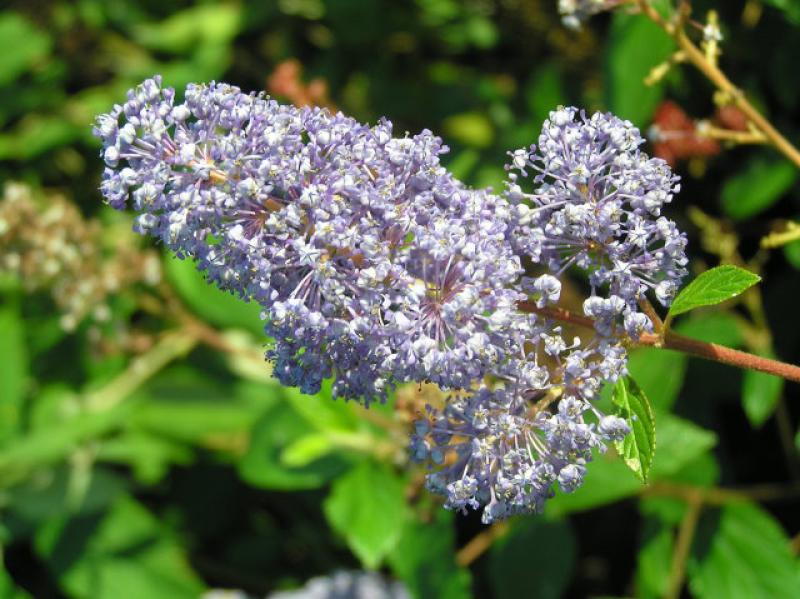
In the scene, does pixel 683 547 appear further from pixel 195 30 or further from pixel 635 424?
pixel 195 30

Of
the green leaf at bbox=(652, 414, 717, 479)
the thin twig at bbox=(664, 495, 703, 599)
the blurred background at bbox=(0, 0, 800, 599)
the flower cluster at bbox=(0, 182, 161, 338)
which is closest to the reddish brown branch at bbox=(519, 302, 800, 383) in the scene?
the blurred background at bbox=(0, 0, 800, 599)

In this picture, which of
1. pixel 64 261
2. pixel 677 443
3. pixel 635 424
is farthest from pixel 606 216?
pixel 64 261

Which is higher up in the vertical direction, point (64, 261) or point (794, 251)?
point (794, 251)

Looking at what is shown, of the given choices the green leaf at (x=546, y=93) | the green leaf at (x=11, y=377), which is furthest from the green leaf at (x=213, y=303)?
the green leaf at (x=546, y=93)

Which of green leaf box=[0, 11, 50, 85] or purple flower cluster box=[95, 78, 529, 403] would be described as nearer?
purple flower cluster box=[95, 78, 529, 403]

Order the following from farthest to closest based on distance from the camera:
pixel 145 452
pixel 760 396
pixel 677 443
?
1. pixel 145 452
2. pixel 760 396
3. pixel 677 443

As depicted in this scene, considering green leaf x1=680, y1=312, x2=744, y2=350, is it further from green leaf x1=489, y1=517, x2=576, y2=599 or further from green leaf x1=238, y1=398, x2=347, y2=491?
green leaf x1=238, y1=398, x2=347, y2=491

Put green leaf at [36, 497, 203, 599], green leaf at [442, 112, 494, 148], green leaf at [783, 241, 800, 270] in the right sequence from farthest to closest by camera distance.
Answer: green leaf at [442, 112, 494, 148] < green leaf at [36, 497, 203, 599] < green leaf at [783, 241, 800, 270]

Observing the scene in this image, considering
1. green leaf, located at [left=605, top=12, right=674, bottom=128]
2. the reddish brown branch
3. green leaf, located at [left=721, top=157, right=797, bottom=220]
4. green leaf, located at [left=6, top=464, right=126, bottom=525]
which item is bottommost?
green leaf, located at [left=6, top=464, right=126, bottom=525]

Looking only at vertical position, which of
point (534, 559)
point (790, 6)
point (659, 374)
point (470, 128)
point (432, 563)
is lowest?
point (432, 563)
